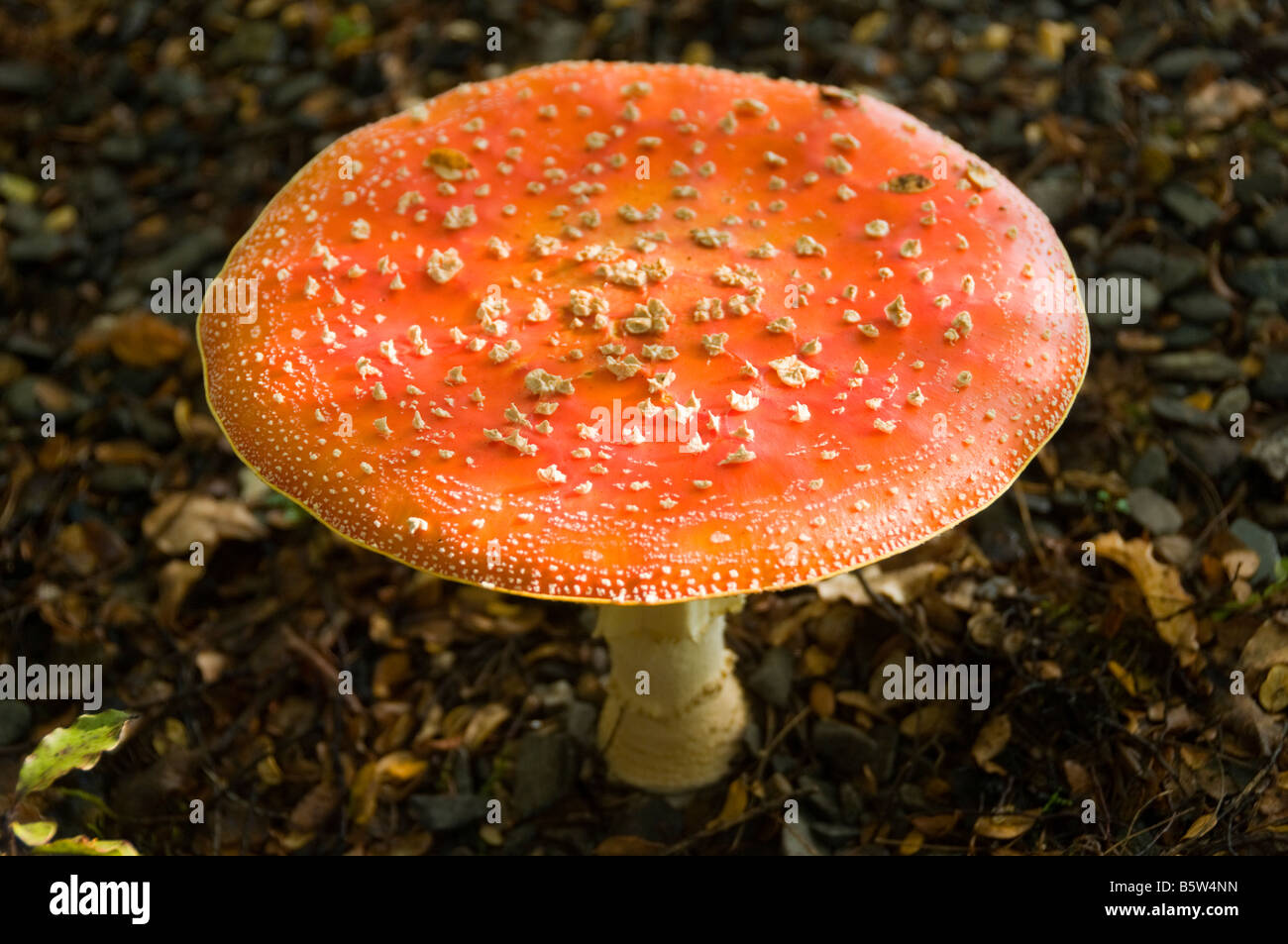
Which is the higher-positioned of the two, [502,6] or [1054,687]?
[502,6]

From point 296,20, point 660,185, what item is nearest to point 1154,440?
point 660,185

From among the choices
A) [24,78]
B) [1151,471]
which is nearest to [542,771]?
[1151,471]

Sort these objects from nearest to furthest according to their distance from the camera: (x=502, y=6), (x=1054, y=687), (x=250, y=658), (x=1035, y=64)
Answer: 1. (x=1054, y=687)
2. (x=250, y=658)
3. (x=1035, y=64)
4. (x=502, y=6)

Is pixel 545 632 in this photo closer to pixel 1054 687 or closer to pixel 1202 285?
pixel 1054 687

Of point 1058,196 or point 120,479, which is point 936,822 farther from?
point 120,479

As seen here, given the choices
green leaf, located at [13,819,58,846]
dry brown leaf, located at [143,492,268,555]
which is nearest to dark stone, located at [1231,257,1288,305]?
dry brown leaf, located at [143,492,268,555]

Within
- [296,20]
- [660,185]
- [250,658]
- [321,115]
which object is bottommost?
[250,658]

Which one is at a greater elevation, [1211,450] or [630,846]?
[1211,450]
